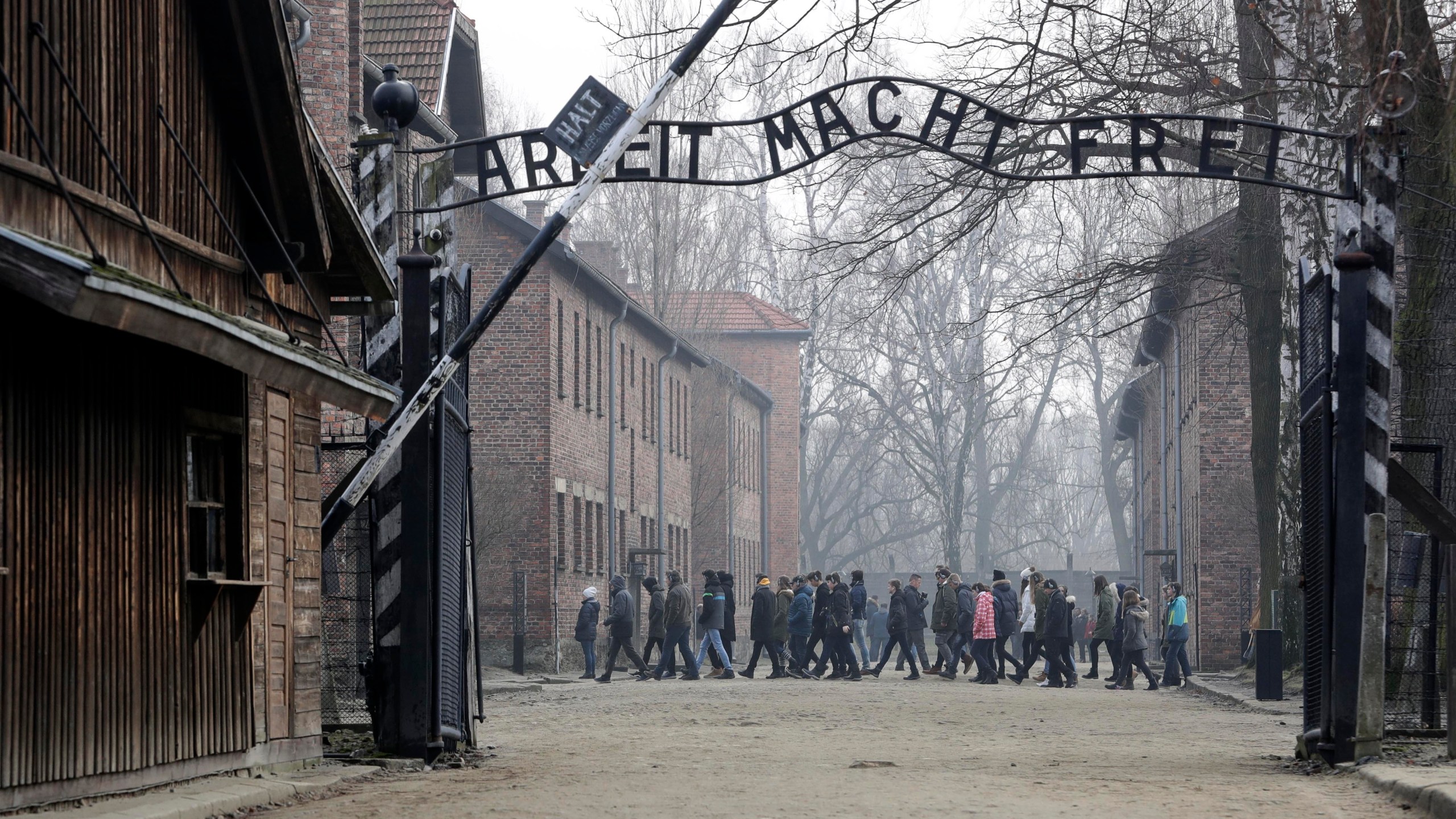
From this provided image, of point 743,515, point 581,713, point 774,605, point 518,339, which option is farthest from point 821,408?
point 581,713

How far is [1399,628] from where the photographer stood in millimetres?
14375

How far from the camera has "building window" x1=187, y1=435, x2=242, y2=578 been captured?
436 inches

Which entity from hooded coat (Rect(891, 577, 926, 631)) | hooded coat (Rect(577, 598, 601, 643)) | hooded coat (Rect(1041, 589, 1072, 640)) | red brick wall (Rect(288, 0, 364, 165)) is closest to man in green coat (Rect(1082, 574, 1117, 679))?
hooded coat (Rect(1041, 589, 1072, 640))

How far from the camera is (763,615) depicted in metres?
31.2

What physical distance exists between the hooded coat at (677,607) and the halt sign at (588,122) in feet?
57.2

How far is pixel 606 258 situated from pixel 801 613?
2284 cm

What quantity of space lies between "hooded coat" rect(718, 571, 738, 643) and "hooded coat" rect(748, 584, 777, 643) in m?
0.59

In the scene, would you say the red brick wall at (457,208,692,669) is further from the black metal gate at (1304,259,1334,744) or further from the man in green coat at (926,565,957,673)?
the black metal gate at (1304,259,1334,744)

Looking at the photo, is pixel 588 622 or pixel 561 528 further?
pixel 561 528

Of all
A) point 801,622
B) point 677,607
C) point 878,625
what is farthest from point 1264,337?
point 878,625

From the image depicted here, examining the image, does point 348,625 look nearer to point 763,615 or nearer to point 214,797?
point 214,797

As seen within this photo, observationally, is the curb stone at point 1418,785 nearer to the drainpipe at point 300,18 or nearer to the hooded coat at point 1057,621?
the drainpipe at point 300,18

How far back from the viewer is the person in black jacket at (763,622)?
3081 cm

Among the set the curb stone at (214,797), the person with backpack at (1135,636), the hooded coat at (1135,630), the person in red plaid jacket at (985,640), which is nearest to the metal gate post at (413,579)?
the curb stone at (214,797)
